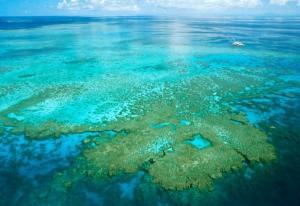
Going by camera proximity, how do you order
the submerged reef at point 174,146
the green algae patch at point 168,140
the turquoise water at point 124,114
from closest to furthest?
the turquoise water at point 124,114 < the submerged reef at point 174,146 < the green algae patch at point 168,140

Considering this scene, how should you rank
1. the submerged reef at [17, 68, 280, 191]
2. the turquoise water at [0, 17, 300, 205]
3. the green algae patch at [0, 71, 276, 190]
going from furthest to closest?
the green algae patch at [0, 71, 276, 190]
the submerged reef at [17, 68, 280, 191]
the turquoise water at [0, 17, 300, 205]

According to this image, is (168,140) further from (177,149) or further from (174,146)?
(177,149)

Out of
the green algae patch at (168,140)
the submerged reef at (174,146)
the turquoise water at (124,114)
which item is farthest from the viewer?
the green algae patch at (168,140)

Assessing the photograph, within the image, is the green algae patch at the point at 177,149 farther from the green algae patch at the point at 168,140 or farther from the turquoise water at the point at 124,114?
the turquoise water at the point at 124,114

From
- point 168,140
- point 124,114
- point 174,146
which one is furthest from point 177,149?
point 124,114

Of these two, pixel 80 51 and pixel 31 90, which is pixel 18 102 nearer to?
pixel 31 90

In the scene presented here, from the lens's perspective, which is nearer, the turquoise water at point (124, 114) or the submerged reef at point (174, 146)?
the turquoise water at point (124, 114)

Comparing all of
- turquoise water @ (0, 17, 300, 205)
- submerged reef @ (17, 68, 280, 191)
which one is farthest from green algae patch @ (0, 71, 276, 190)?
turquoise water @ (0, 17, 300, 205)

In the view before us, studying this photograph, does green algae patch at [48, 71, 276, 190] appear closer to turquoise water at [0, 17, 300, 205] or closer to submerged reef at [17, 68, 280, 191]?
submerged reef at [17, 68, 280, 191]

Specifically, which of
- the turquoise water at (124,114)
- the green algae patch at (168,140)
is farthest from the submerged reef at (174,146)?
the turquoise water at (124,114)
